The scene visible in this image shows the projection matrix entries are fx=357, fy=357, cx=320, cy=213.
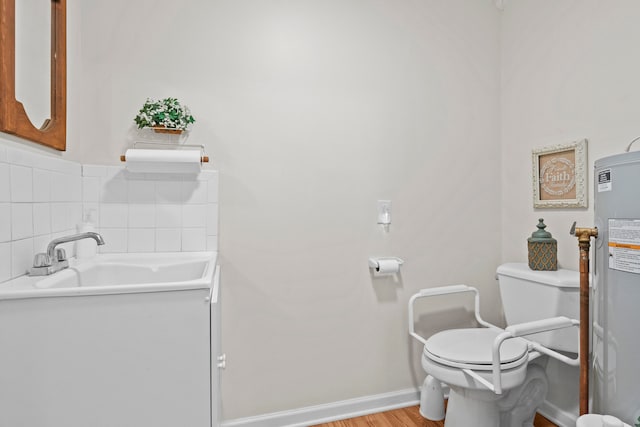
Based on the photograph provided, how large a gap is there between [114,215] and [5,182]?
543 mm

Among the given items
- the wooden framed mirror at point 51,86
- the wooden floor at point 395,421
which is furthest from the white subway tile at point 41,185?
the wooden floor at point 395,421

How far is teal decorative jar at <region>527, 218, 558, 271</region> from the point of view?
5.41ft

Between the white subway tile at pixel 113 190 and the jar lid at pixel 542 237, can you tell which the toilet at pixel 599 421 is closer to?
the jar lid at pixel 542 237

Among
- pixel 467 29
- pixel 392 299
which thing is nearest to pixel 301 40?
pixel 467 29

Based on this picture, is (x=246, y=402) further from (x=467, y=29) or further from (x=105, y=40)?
(x=467, y=29)

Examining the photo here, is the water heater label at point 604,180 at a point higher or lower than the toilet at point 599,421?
higher

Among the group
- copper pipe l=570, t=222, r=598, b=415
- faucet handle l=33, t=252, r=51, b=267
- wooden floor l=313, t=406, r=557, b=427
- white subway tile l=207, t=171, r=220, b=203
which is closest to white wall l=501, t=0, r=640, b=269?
copper pipe l=570, t=222, r=598, b=415

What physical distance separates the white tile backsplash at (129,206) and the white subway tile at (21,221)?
0.05 m

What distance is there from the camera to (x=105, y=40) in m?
1.54

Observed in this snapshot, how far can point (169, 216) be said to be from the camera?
1.61 meters

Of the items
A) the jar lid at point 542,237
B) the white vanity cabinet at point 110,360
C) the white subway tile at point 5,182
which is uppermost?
the white subway tile at point 5,182

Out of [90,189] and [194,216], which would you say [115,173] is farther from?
[194,216]

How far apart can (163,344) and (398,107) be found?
1590 mm

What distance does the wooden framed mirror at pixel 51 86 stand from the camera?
3.34 feet
